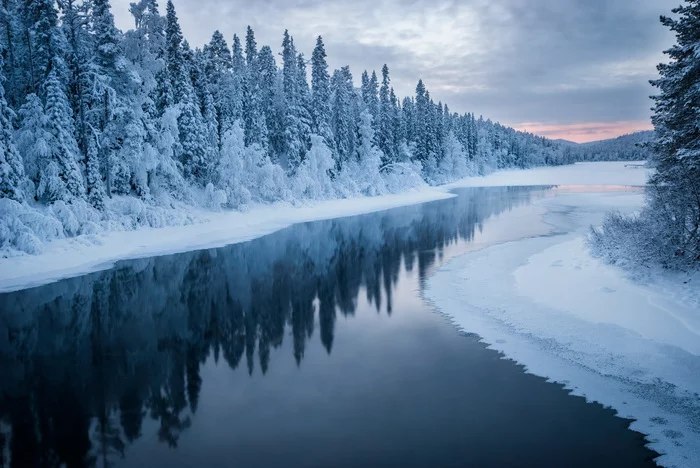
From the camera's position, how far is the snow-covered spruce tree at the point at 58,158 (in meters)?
24.5

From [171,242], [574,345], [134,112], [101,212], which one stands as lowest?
[574,345]

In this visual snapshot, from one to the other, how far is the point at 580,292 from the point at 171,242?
23121 mm

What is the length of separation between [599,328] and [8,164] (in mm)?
25804

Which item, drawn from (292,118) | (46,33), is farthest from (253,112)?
(46,33)

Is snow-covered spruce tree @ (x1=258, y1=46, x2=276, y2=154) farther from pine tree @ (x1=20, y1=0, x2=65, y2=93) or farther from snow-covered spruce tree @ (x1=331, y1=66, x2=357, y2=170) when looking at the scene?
pine tree @ (x1=20, y1=0, x2=65, y2=93)

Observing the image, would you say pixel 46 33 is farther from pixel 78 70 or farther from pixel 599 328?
pixel 599 328

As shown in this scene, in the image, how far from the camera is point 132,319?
1430 cm

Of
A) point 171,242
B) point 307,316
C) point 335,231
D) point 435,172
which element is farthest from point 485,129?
point 307,316

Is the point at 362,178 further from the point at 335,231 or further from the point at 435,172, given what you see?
the point at 435,172

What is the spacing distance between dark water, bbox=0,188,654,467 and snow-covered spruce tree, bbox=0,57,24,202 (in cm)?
680

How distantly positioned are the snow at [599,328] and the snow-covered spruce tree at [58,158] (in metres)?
21.2

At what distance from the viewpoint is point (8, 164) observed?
21.3 metres

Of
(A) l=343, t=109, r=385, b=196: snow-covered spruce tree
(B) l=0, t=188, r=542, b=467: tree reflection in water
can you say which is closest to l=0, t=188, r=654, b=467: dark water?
(B) l=0, t=188, r=542, b=467: tree reflection in water

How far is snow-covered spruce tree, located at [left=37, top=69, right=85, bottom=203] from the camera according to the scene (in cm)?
2447
